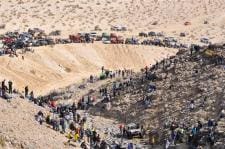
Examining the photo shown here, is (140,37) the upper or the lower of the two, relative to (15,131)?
lower

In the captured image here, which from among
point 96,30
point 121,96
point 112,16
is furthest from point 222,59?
point 112,16

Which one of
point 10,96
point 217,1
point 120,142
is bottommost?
point 217,1

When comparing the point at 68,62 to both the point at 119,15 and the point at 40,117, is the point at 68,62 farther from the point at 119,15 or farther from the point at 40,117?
the point at 119,15

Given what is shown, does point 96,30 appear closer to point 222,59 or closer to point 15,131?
point 222,59

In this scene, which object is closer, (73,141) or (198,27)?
(73,141)

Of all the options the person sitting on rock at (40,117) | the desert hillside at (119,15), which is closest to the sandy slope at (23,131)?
the person sitting on rock at (40,117)

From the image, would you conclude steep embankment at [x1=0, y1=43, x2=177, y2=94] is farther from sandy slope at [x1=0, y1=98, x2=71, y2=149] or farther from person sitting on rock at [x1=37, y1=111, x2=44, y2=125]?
sandy slope at [x1=0, y1=98, x2=71, y2=149]

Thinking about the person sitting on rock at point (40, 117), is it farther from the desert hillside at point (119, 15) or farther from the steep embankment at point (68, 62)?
the desert hillside at point (119, 15)
